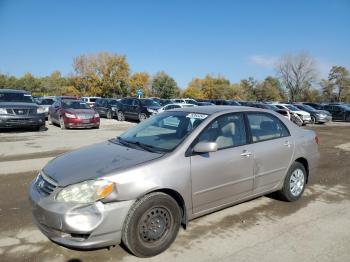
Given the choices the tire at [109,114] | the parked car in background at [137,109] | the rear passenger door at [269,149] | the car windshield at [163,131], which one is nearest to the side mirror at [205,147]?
the car windshield at [163,131]

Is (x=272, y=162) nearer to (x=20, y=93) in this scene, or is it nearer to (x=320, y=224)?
(x=320, y=224)

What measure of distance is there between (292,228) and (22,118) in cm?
1233

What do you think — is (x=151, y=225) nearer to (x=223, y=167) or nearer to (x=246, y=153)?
(x=223, y=167)

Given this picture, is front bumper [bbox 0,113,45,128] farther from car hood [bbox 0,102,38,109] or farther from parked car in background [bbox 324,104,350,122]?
parked car in background [bbox 324,104,350,122]

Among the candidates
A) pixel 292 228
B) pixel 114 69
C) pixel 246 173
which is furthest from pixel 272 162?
pixel 114 69

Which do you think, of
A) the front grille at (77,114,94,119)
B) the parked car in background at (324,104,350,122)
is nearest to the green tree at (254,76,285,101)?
the parked car in background at (324,104,350,122)

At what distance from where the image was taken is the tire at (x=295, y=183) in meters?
5.26

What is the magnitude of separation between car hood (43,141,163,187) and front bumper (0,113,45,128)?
10479mm

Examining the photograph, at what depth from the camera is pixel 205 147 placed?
384cm

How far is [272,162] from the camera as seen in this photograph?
489 cm

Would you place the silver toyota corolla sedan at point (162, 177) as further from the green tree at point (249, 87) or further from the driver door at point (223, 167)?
the green tree at point (249, 87)

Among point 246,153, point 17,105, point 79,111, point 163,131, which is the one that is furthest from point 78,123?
point 246,153

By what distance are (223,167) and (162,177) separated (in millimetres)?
984

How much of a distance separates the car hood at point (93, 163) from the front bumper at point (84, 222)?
288 millimetres
